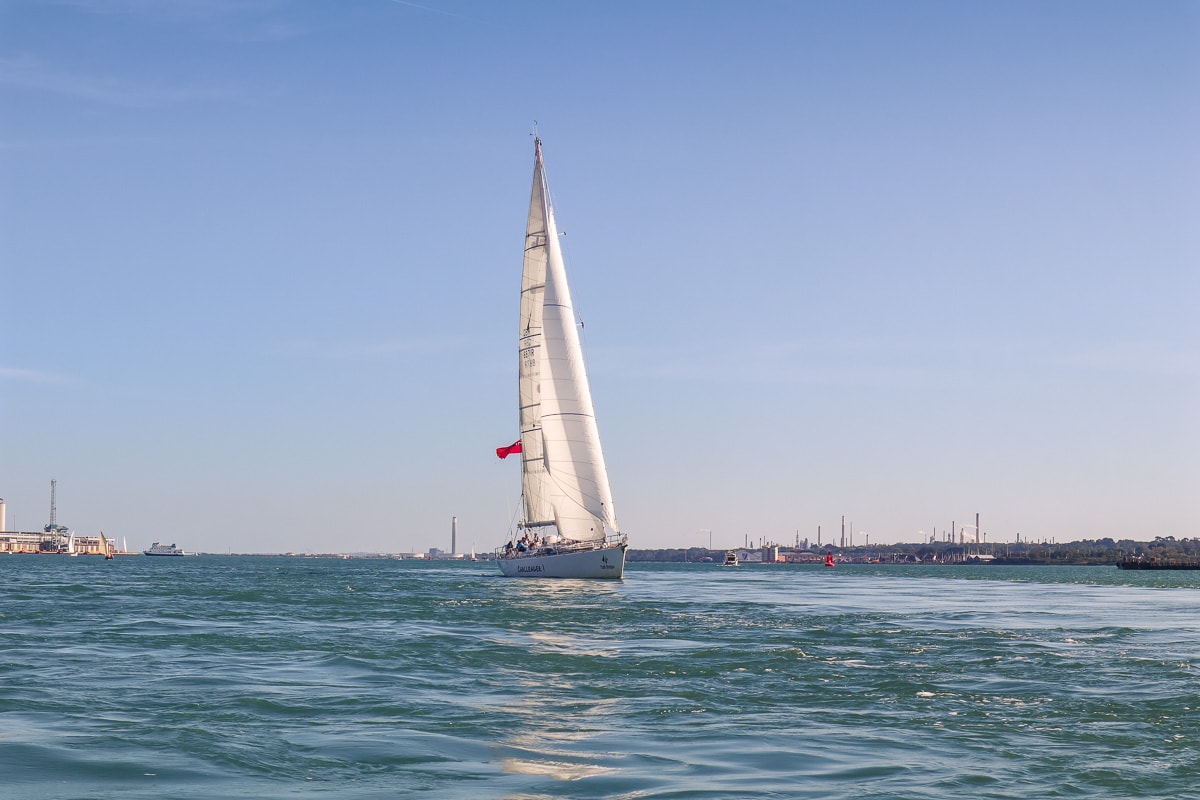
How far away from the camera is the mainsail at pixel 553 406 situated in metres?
74.1

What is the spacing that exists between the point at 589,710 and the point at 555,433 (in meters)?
55.4

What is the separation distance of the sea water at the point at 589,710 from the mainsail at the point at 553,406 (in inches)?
1413

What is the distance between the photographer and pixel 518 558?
254ft

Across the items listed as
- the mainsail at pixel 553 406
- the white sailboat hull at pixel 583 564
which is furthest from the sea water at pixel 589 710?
the mainsail at pixel 553 406

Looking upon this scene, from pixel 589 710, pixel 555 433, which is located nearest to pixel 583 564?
pixel 555 433

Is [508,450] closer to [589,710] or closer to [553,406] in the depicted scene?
[553,406]

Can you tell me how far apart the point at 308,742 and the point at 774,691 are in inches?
358

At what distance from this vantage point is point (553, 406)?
245 feet

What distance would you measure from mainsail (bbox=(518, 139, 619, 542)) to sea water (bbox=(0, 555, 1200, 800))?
118 feet

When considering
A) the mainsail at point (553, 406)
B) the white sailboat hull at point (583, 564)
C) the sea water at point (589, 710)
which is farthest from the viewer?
the mainsail at point (553, 406)

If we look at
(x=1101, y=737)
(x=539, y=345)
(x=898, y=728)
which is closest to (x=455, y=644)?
(x=898, y=728)

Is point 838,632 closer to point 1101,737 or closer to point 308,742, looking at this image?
point 1101,737

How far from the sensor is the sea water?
1379cm

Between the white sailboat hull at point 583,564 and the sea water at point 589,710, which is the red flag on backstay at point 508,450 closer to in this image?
the white sailboat hull at point 583,564
